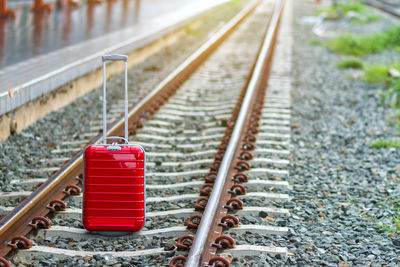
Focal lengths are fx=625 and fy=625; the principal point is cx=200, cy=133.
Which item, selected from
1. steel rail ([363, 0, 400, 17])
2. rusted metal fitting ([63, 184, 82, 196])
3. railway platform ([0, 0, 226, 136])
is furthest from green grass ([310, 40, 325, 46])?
rusted metal fitting ([63, 184, 82, 196])

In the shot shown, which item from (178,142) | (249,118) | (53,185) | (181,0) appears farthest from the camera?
(181,0)

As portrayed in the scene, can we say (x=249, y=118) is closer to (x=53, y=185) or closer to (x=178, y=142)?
(x=178, y=142)

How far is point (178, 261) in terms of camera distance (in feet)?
11.7

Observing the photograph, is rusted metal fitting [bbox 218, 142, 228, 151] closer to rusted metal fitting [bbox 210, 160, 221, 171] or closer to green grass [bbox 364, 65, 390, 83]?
rusted metal fitting [bbox 210, 160, 221, 171]

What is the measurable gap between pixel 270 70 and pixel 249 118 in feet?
13.1

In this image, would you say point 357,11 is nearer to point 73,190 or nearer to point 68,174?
point 68,174

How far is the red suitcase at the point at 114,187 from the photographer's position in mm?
3934

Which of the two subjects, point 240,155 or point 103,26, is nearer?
point 240,155

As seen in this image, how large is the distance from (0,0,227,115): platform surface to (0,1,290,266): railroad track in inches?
38.2

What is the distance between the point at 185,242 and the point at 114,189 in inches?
22.3

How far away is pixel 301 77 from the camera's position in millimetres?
10266

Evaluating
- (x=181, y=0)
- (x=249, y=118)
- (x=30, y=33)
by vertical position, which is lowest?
(x=249, y=118)

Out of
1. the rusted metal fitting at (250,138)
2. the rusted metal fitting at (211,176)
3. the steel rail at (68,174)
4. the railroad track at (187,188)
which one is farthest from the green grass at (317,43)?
the rusted metal fitting at (211,176)

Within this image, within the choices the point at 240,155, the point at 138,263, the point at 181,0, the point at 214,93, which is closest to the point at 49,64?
the point at 214,93
